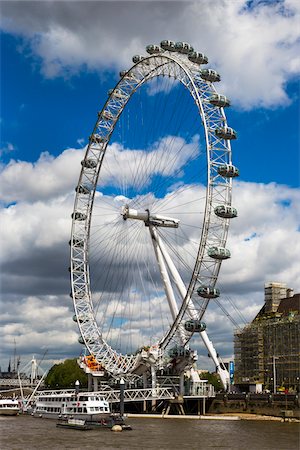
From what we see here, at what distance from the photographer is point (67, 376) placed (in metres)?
146

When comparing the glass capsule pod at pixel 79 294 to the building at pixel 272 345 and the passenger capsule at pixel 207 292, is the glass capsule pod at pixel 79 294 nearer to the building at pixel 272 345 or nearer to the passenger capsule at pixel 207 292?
the passenger capsule at pixel 207 292

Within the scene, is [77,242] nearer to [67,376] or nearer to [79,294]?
[79,294]

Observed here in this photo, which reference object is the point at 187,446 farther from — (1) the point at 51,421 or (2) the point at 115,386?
(2) the point at 115,386

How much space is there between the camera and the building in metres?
102

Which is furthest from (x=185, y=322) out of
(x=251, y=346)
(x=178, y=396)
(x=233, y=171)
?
(x=251, y=346)

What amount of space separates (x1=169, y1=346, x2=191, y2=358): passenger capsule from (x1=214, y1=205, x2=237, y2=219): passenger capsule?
55.2 ft

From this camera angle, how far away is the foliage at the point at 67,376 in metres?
142

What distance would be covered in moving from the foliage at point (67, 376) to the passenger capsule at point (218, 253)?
7830cm

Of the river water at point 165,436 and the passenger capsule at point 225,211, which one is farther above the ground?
the passenger capsule at point 225,211

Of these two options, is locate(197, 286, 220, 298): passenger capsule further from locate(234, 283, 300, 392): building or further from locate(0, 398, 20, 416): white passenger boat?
locate(234, 283, 300, 392): building

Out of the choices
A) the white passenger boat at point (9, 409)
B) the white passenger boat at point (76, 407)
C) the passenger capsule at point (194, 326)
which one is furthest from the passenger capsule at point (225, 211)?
the white passenger boat at point (9, 409)

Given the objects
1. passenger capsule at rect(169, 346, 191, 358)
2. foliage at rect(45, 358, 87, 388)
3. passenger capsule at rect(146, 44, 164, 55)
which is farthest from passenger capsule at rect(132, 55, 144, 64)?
foliage at rect(45, 358, 87, 388)

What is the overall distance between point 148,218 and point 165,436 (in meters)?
29.5

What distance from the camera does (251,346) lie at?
112 m
